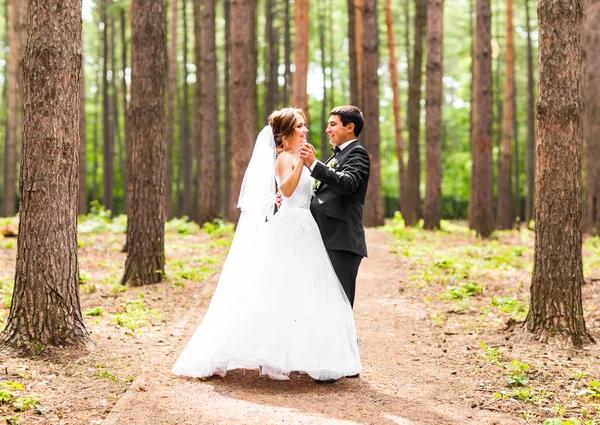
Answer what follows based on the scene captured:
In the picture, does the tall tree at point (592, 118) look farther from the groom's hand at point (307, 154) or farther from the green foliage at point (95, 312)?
the groom's hand at point (307, 154)

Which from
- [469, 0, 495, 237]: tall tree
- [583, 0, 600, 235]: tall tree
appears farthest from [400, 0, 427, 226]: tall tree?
[583, 0, 600, 235]: tall tree

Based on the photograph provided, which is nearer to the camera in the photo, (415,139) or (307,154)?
(307,154)

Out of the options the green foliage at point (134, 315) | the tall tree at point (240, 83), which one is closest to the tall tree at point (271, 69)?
the tall tree at point (240, 83)

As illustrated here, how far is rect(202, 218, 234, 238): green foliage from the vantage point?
18266mm

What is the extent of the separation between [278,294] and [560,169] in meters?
3.31

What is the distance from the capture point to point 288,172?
237 inches

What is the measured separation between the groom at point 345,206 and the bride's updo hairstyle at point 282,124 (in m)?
0.33

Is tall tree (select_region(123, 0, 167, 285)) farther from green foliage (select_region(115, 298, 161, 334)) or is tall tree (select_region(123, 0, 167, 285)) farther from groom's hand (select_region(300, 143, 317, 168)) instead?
groom's hand (select_region(300, 143, 317, 168))

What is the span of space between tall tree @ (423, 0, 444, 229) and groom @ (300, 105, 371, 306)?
13.9 m

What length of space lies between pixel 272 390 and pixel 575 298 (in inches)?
139

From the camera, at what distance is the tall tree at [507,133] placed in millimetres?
24125

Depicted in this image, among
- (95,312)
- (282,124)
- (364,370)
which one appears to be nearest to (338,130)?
(282,124)

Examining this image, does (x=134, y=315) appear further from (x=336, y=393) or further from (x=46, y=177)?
(x=336, y=393)

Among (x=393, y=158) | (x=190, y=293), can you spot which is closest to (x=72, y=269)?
(x=190, y=293)
